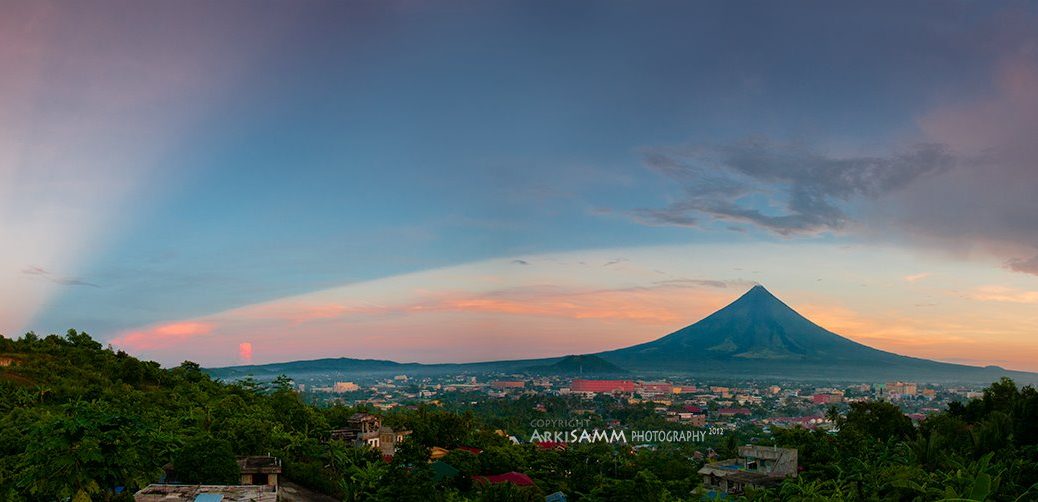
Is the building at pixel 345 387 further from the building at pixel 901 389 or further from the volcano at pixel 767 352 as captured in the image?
the building at pixel 901 389

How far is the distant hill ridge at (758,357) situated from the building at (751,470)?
383 feet

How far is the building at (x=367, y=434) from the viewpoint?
27.8 m

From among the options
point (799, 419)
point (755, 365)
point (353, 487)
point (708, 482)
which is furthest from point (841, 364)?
point (353, 487)

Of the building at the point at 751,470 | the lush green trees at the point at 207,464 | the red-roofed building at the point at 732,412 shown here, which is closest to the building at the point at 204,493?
the lush green trees at the point at 207,464

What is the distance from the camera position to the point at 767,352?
149375mm

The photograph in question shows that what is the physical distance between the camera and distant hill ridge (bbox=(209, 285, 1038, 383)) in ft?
465

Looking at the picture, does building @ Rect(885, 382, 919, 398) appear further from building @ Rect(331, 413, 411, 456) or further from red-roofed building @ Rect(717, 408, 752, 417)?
building @ Rect(331, 413, 411, 456)

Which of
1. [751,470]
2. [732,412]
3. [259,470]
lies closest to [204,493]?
[259,470]

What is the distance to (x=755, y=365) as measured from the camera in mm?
144375

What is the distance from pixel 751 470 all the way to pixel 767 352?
130406 mm

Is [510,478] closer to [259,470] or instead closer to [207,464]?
[259,470]

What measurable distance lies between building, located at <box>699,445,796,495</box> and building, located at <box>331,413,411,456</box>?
11780mm

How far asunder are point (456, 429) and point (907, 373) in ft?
477

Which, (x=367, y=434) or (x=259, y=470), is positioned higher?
(x=259, y=470)
